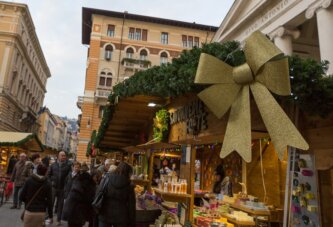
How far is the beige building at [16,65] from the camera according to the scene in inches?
1378

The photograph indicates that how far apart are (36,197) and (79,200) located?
1055 mm

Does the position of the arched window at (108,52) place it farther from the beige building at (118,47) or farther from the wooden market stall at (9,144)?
the wooden market stall at (9,144)

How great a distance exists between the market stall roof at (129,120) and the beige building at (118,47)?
21776 millimetres

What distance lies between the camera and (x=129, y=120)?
7160 mm

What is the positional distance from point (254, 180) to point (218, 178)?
42.0 inches

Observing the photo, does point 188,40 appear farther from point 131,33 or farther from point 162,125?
point 162,125

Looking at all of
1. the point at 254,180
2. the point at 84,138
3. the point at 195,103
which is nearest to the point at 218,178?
the point at 254,180

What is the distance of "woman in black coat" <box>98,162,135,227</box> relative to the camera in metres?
4.76

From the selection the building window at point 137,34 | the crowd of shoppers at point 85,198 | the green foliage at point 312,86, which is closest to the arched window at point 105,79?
the building window at point 137,34

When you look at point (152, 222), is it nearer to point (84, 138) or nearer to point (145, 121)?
point (145, 121)

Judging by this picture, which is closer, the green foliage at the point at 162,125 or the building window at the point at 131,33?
the green foliage at the point at 162,125

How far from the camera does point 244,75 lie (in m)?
2.23

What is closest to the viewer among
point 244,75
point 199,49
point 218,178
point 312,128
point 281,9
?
point 244,75

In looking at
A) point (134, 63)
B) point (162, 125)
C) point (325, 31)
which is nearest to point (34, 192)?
point (162, 125)
